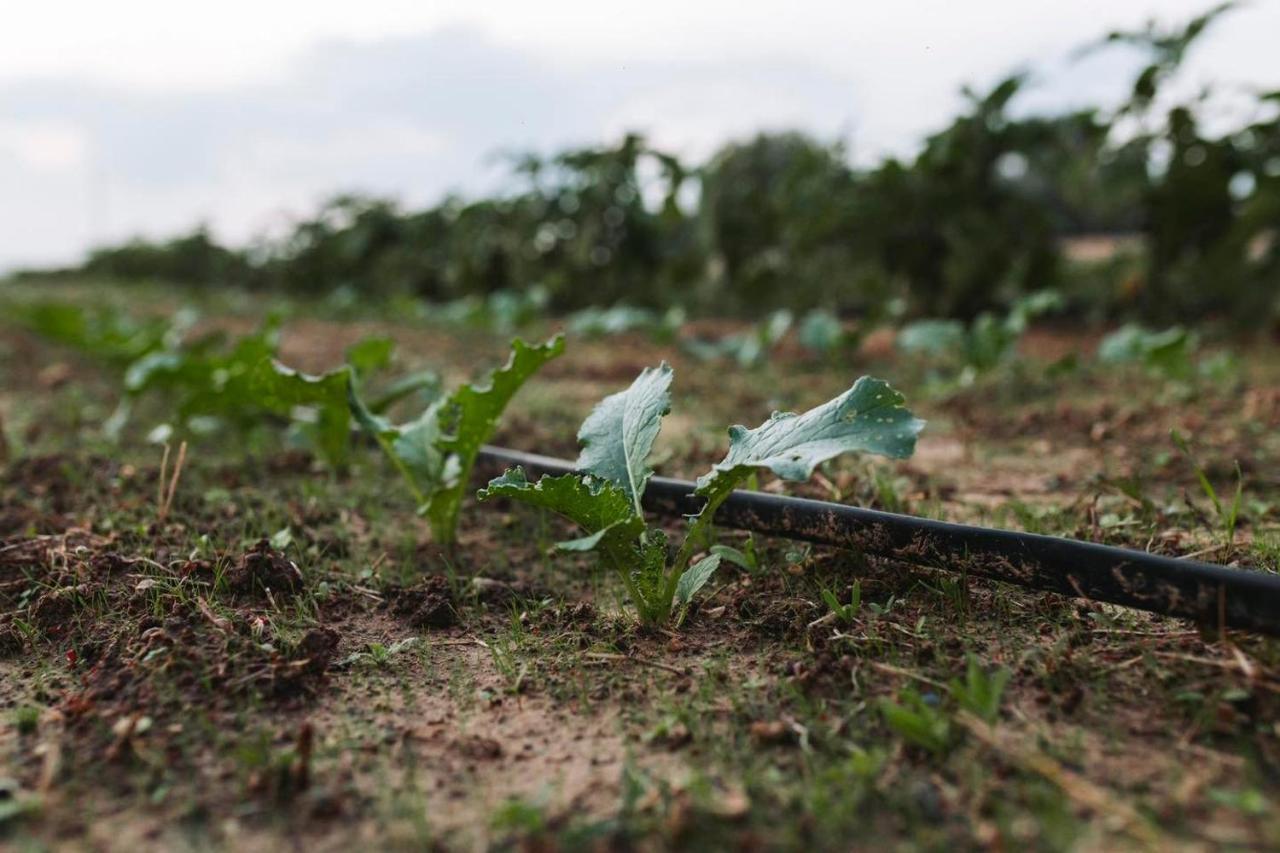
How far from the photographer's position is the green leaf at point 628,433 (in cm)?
183

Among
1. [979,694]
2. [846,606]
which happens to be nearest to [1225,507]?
[846,606]

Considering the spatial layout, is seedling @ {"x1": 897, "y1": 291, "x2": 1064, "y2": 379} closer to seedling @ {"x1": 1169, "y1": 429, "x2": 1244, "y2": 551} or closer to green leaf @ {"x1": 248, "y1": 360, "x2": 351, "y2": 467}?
seedling @ {"x1": 1169, "y1": 429, "x2": 1244, "y2": 551}

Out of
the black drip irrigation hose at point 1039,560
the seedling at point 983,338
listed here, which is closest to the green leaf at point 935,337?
the seedling at point 983,338

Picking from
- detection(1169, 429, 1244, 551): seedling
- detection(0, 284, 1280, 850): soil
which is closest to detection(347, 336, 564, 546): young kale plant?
detection(0, 284, 1280, 850): soil

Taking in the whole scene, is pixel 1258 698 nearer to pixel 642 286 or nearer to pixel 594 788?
pixel 594 788

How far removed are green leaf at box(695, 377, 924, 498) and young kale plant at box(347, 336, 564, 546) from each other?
0.56 m

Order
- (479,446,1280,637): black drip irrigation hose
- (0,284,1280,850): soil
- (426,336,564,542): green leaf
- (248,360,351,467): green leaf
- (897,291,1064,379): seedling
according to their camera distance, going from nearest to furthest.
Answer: (0,284,1280,850): soil → (479,446,1280,637): black drip irrigation hose → (426,336,564,542): green leaf → (248,360,351,467): green leaf → (897,291,1064,379): seedling

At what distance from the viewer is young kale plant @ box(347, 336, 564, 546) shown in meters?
2.10

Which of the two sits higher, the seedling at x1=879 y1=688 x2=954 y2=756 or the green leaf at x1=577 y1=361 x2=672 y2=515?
the green leaf at x1=577 y1=361 x2=672 y2=515

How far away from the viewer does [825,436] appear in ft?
5.23

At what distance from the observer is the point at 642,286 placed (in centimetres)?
769

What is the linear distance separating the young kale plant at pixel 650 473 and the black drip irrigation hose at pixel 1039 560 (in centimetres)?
22

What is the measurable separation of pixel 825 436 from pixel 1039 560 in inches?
15.9

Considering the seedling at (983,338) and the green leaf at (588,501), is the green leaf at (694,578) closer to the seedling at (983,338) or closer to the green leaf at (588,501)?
the green leaf at (588,501)
